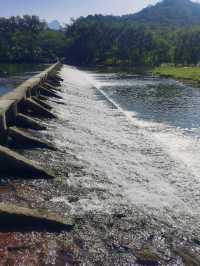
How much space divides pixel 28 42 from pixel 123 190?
137198 mm

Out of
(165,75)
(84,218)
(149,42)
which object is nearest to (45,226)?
(84,218)

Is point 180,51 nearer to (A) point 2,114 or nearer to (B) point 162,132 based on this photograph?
(B) point 162,132

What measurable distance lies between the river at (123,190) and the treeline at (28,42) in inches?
4380

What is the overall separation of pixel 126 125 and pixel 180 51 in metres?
101

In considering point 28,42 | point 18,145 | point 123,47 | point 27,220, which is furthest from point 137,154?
point 28,42

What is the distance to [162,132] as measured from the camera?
72.4ft

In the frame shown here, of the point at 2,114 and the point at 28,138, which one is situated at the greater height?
the point at 2,114

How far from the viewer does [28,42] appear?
141500 mm

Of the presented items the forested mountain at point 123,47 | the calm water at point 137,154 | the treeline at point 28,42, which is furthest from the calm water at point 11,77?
the forested mountain at point 123,47

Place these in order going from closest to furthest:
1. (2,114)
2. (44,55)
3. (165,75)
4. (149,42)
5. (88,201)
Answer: (88,201) → (2,114) → (165,75) → (149,42) → (44,55)

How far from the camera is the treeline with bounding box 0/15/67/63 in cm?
13050

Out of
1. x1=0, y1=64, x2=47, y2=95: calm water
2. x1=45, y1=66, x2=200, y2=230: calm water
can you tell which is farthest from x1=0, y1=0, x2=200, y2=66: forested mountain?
x1=45, y1=66, x2=200, y2=230: calm water

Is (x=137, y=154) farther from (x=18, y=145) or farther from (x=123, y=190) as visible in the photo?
(x=18, y=145)

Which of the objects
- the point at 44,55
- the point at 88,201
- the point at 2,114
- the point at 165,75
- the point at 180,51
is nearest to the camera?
the point at 88,201
